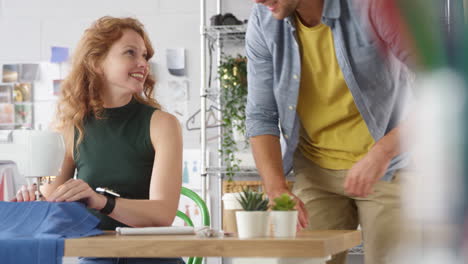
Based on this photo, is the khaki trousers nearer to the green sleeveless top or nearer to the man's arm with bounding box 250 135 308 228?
the man's arm with bounding box 250 135 308 228

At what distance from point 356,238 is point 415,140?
101cm

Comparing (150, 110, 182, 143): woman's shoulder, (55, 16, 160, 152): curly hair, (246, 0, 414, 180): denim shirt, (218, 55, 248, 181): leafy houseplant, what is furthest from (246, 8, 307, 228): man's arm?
(218, 55, 248, 181): leafy houseplant

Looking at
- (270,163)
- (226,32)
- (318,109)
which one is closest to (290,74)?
(318,109)

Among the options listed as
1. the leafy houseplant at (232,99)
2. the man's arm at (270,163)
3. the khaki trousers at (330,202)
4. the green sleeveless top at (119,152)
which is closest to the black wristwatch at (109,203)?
the green sleeveless top at (119,152)

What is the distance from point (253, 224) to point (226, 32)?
89.3 inches

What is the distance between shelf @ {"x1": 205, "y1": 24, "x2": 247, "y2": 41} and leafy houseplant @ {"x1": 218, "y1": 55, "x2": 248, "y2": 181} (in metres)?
0.13

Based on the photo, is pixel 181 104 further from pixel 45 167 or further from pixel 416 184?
pixel 416 184

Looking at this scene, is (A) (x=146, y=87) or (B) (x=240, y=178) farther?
(B) (x=240, y=178)

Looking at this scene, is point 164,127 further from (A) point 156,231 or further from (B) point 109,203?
(A) point 156,231

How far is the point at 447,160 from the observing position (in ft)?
0.39

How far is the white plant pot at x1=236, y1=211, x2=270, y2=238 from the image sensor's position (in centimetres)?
93

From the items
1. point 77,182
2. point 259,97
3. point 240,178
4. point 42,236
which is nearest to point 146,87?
point 259,97

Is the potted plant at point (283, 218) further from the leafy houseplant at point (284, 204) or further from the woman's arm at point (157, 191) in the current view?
the woman's arm at point (157, 191)

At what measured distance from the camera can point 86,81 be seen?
1.70m
